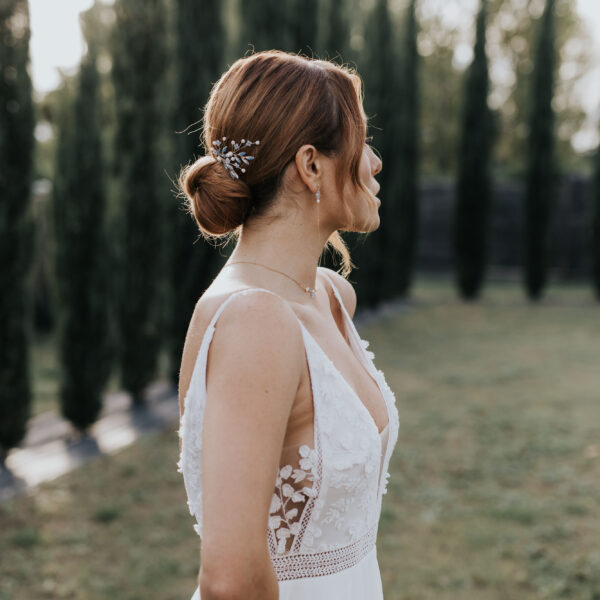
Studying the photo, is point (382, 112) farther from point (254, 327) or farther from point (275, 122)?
point (254, 327)

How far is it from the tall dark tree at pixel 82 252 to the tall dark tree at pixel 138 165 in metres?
0.72

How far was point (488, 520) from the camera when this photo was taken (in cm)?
430

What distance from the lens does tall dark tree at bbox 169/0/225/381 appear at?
22.5ft

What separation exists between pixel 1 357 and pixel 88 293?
3.46ft

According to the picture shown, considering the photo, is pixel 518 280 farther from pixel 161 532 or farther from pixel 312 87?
pixel 312 87

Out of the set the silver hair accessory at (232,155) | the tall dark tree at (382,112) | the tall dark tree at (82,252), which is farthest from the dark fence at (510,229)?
the silver hair accessory at (232,155)

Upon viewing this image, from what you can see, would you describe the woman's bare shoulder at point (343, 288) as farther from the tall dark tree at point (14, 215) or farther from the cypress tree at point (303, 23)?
the cypress tree at point (303, 23)

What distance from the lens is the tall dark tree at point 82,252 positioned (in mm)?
5992

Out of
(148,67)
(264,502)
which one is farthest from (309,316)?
(148,67)

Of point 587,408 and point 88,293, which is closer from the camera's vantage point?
point 88,293

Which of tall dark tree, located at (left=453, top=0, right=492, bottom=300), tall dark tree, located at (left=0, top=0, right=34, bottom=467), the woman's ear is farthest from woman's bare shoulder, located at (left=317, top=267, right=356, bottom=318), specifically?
tall dark tree, located at (left=453, top=0, right=492, bottom=300)

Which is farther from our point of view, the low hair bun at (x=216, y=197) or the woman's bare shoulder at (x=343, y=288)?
the woman's bare shoulder at (x=343, y=288)

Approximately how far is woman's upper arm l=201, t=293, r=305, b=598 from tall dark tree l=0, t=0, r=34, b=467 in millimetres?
4641

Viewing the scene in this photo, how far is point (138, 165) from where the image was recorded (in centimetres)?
690
